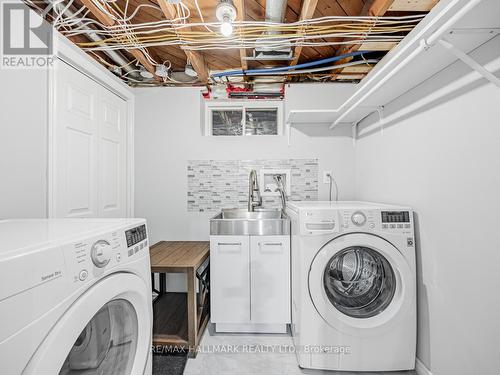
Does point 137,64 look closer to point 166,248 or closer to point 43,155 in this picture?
point 43,155

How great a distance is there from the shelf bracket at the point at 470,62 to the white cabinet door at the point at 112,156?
2.28 m

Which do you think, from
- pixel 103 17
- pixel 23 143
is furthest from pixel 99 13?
pixel 23 143

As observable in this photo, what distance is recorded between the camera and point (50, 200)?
1521mm

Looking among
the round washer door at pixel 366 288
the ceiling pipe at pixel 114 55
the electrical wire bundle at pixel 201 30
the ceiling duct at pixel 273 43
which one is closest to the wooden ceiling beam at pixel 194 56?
the electrical wire bundle at pixel 201 30

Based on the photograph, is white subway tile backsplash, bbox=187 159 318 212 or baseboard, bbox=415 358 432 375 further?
white subway tile backsplash, bbox=187 159 318 212

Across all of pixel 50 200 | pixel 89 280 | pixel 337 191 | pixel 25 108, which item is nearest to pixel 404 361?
pixel 337 191

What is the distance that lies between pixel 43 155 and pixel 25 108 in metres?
0.27

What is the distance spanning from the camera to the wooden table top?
1684 millimetres

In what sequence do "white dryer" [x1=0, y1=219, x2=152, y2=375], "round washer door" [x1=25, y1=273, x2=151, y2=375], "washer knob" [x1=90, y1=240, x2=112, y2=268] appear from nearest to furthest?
"white dryer" [x1=0, y1=219, x2=152, y2=375] → "round washer door" [x1=25, y1=273, x2=151, y2=375] → "washer knob" [x1=90, y1=240, x2=112, y2=268]

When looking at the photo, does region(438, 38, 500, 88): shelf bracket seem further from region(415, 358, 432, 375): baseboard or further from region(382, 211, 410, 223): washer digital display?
region(415, 358, 432, 375): baseboard

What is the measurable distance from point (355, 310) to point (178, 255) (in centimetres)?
130

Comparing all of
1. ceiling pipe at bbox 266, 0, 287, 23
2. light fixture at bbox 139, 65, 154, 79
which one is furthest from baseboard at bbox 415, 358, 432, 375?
light fixture at bbox 139, 65, 154, 79

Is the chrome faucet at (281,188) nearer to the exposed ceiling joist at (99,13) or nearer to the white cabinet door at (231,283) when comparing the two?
the white cabinet door at (231,283)

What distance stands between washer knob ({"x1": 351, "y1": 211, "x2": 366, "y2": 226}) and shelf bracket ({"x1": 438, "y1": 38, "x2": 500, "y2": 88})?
0.82 metres
